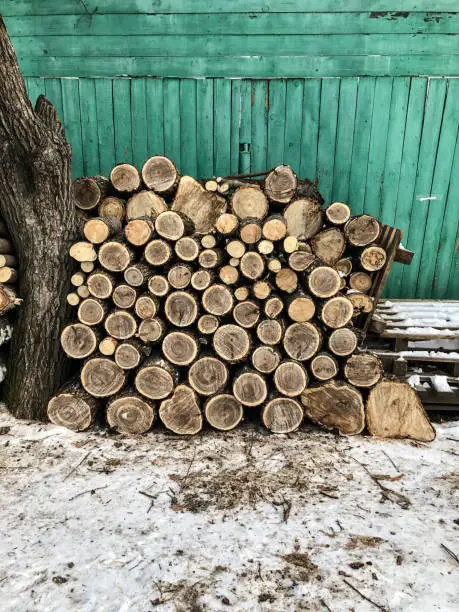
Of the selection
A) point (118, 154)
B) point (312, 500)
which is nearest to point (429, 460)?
point (312, 500)

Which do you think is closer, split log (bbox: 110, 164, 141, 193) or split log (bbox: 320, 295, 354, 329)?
split log (bbox: 320, 295, 354, 329)

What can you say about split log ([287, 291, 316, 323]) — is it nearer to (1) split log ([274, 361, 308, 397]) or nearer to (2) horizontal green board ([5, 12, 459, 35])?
(1) split log ([274, 361, 308, 397])

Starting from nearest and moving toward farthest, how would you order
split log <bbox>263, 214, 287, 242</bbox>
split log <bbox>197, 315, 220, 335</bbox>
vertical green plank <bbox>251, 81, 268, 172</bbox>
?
split log <bbox>263, 214, 287, 242</bbox> → split log <bbox>197, 315, 220, 335</bbox> → vertical green plank <bbox>251, 81, 268, 172</bbox>

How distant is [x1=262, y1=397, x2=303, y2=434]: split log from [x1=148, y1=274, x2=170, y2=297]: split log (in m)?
1.35

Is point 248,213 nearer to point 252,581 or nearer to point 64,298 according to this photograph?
point 64,298

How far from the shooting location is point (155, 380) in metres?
3.62

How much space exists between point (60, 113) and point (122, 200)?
210cm

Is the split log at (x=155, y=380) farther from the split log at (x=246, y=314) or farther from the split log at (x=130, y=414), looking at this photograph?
the split log at (x=246, y=314)

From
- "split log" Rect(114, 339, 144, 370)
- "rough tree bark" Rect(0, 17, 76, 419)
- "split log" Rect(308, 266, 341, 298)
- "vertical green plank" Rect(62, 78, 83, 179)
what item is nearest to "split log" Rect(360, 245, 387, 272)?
"split log" Rect(308, 266, 341, 298)

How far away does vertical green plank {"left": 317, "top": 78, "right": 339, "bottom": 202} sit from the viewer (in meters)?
5.07

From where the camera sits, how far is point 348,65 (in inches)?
198

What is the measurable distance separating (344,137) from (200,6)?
2.34 meters

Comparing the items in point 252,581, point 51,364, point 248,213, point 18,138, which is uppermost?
point 18,138

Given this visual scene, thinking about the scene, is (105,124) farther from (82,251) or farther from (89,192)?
(82,251)
